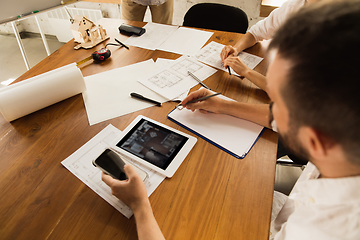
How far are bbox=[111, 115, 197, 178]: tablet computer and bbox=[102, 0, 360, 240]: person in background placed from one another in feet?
0.62

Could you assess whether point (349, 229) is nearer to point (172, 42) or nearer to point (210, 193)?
point (210, 193)

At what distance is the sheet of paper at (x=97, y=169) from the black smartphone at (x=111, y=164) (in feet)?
0.19

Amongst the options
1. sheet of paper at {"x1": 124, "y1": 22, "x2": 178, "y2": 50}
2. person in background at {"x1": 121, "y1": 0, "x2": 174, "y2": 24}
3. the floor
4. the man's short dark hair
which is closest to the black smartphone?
the man's short dark hair

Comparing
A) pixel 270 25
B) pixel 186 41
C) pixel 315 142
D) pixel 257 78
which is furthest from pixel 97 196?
pixel 270 25

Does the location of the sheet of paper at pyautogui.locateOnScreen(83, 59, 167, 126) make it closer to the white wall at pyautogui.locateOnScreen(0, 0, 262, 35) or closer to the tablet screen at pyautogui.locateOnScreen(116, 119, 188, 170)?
the tablet screen at pyautogui.locateOnScreen(116, 119, 188, 170)

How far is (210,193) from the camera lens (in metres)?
0.62

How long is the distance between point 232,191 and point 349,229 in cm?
28

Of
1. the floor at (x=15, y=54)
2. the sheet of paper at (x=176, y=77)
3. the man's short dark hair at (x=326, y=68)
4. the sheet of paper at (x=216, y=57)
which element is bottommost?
the floor at (x=15, y=54)

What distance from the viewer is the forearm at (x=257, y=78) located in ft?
3.16

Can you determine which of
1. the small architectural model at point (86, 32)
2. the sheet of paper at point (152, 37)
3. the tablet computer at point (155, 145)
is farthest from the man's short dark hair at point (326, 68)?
the small architectural model at point (86, 32)

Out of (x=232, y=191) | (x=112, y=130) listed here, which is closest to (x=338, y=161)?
(x=232, y=191)

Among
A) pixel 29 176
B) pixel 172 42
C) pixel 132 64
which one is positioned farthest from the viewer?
pixel 172 42

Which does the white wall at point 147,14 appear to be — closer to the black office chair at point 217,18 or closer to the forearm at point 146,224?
the black office chair at point 217,18

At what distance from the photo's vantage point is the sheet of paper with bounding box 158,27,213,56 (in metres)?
1.25
